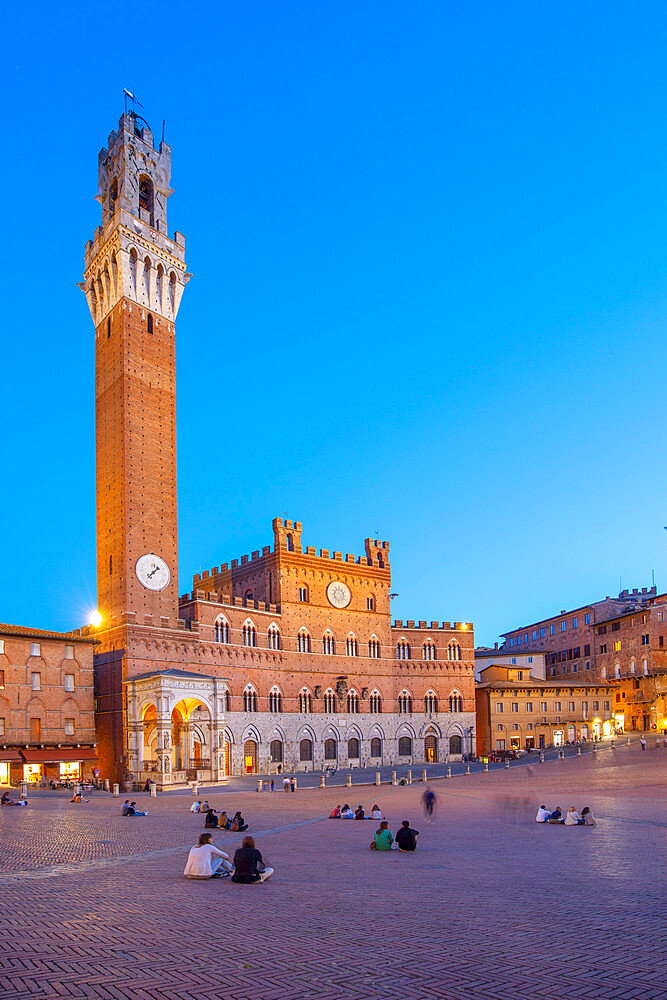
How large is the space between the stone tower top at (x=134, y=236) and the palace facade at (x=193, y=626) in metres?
0.13

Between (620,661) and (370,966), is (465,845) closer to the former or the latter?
(370,966)

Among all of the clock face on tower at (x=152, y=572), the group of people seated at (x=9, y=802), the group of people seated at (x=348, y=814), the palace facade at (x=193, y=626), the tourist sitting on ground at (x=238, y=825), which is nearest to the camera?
the tourist sitting on ground at (x=238, y=825)

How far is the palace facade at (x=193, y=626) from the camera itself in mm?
50594

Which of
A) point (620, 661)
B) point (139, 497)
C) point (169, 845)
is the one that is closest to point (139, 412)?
point (139, 497)

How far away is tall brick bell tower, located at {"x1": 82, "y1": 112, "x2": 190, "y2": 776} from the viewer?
51531 millimetres

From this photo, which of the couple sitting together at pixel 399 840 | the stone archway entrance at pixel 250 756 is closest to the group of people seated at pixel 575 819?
the couple sitting together at pixel 399 840

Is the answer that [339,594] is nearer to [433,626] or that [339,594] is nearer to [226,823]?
[433,626]

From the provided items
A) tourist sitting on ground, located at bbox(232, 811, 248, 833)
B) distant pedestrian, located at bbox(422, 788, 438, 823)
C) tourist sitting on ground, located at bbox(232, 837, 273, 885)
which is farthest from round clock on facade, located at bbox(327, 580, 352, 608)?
tourist sitting on ground, located at bbox(232, 837, 273, 885)

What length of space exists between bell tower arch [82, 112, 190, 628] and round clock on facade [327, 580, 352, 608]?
1724cm

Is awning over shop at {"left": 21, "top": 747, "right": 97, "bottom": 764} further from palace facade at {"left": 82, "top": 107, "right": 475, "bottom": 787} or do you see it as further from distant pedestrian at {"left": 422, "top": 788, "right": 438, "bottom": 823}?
distant pedestrian at {"left": 422, "top": 788, "right": 438, "bottom": 823}

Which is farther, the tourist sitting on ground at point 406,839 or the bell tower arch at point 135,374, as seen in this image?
the bell tower arch at point 135,374

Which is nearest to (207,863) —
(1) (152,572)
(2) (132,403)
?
(1) (152,572)

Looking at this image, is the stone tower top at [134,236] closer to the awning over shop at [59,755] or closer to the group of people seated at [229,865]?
the awning over shop at [59,755]

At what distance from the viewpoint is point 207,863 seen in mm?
14148
